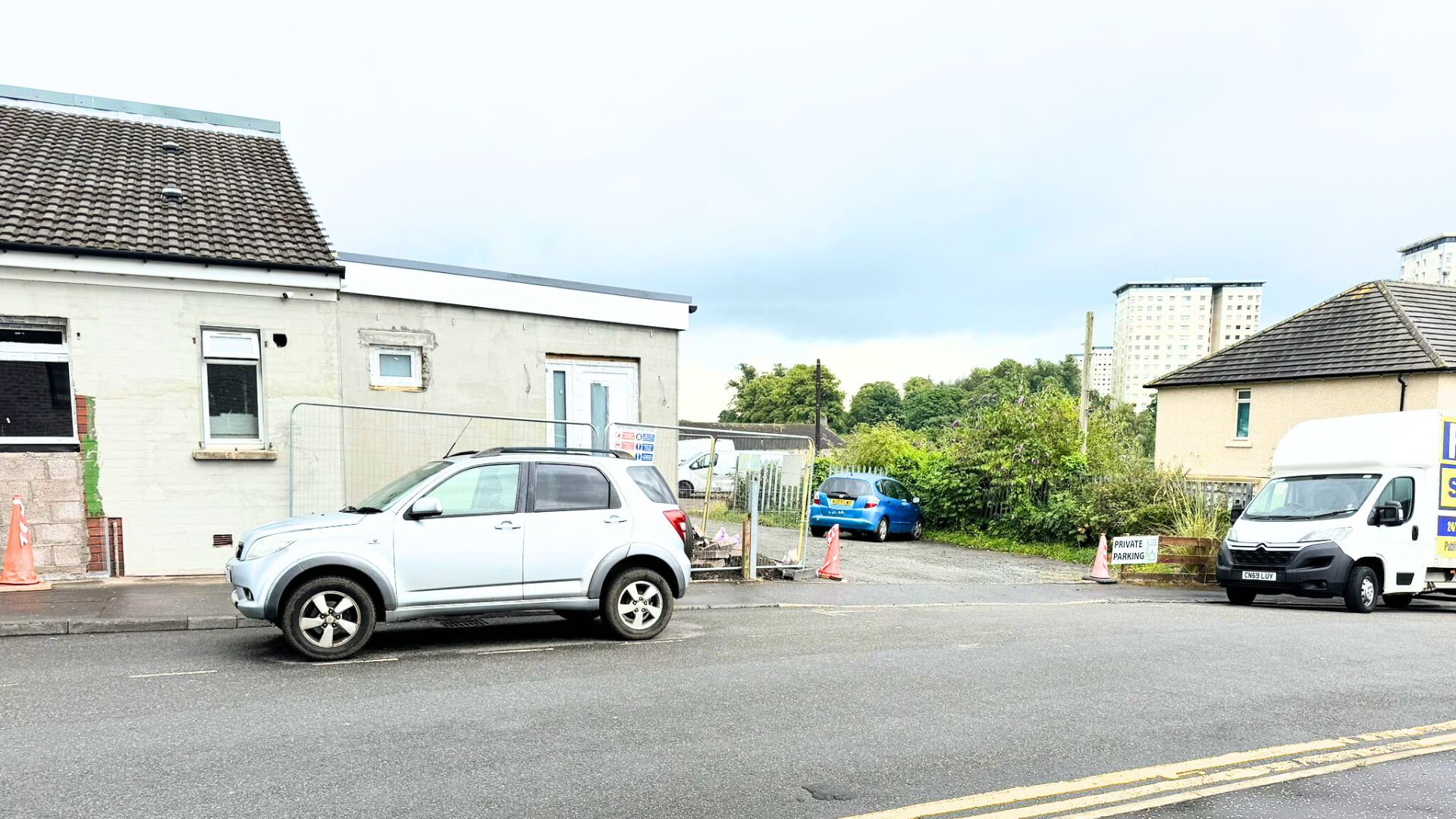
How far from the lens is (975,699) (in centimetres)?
636

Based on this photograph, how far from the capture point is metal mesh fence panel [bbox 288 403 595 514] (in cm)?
1134

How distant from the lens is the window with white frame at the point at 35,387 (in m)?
10.3

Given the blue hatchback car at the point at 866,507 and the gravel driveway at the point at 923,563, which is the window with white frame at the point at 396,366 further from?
the blue hatchback car at the point at 866,507

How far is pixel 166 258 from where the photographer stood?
1062 cm

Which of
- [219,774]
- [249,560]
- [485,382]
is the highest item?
[485,382]

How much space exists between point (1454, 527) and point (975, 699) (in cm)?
1101

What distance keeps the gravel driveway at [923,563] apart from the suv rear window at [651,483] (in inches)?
172

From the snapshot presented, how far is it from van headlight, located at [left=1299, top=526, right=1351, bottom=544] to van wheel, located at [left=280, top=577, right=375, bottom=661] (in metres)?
12.2

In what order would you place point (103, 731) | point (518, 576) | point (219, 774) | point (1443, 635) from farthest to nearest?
point (1443, 635), point (518, 576), point (103, 731), point (219, 774)

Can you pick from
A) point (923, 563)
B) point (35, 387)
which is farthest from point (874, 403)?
point (35, 387)

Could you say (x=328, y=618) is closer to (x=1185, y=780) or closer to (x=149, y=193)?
(x=1185, y=780)

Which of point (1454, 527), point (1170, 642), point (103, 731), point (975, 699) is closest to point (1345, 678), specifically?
point (1170, 642)

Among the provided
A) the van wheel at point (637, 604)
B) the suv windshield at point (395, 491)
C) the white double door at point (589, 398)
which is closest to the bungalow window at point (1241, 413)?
the white double door at point (589, 398)

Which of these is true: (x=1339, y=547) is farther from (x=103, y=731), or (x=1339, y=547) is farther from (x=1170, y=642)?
(x=103, y=731)
